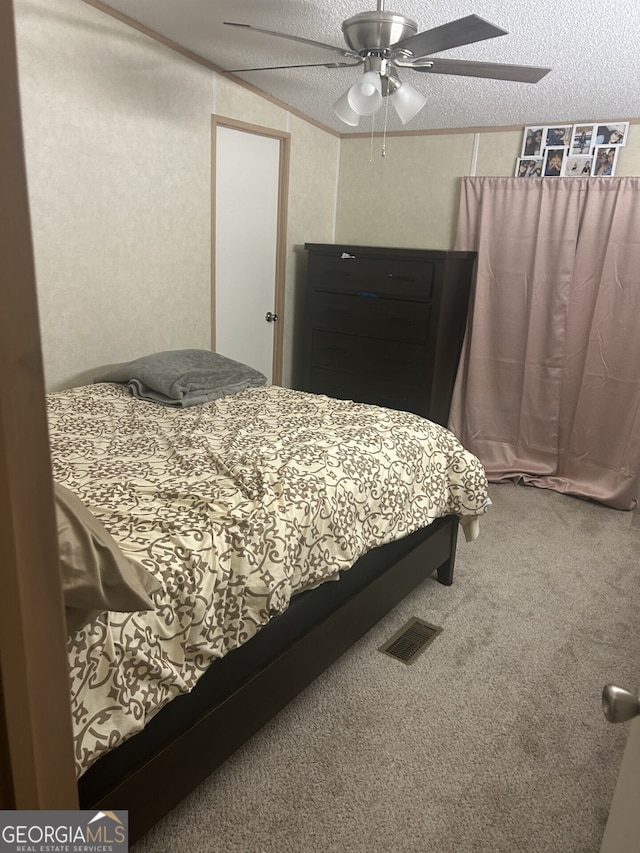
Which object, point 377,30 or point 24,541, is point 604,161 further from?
point 24,541

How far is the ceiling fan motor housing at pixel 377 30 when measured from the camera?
2.11 metres

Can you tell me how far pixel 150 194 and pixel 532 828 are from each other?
3.14m

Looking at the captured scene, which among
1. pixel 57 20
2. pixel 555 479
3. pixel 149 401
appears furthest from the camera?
pixel 555 479

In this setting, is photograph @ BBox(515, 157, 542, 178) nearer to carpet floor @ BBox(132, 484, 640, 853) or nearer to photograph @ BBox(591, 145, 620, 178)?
photograph @ BBox(591, 145, 620, 178)

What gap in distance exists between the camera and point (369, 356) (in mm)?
3992

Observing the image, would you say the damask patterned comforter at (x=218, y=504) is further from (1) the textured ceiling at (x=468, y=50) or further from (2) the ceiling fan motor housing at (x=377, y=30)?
(1) the textured ceiling at (x=468, y=50)

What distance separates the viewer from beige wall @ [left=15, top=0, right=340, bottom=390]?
2.71 m

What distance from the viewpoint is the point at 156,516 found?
1.64m

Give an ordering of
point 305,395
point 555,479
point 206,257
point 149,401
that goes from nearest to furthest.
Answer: point 149,401, point 305,395, point 206,257, point 555,479

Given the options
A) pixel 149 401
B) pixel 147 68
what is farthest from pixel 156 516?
pixel 147 68

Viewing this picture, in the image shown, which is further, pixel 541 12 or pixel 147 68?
pixel 147 68

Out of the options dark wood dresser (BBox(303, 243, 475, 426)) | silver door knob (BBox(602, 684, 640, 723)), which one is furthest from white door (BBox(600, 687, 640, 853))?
dark wood dresser (BBox(303, 243, 475, 426))

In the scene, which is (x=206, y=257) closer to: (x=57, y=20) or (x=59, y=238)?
Answer: (x=59, y=238)

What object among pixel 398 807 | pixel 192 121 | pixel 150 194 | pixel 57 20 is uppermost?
pixel 57 20
